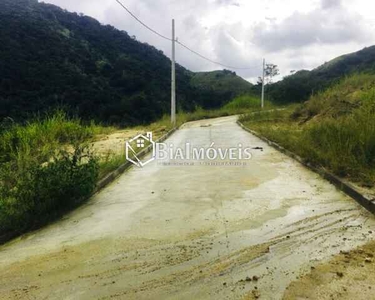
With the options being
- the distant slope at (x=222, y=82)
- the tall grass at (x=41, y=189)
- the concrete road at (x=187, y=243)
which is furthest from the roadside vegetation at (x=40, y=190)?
the distant slope at (x=222, y=82)

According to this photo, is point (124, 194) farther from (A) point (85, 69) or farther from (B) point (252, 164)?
(A) point (85, 69)

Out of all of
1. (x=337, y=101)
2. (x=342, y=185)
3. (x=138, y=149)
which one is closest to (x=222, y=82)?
(x=337, y=101)

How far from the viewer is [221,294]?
287 centimetres

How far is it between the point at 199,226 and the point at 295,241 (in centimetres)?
110

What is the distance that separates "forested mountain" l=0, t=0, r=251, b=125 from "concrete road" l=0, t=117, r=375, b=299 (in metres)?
14.0

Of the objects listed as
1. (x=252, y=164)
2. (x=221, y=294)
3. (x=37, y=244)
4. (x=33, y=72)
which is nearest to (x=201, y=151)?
(x=252, y=164)

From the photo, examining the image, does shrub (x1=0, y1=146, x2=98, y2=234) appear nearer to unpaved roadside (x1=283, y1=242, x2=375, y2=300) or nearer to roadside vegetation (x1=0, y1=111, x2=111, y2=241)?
roadside vegetation (x1=0, y1=111, x2=111, y2=241)

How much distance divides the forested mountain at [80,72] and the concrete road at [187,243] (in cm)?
1402

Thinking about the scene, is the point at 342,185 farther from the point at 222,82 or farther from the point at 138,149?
the point at 222,82

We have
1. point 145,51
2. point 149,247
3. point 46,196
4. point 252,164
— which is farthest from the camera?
Result: point 145,51

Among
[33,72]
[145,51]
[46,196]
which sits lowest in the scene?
[46,196]

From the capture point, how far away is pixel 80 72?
3303cm

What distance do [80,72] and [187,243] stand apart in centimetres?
3159

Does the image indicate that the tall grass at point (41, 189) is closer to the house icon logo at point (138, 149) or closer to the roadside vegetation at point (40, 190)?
the roadside vegetation at point (40, 190)
